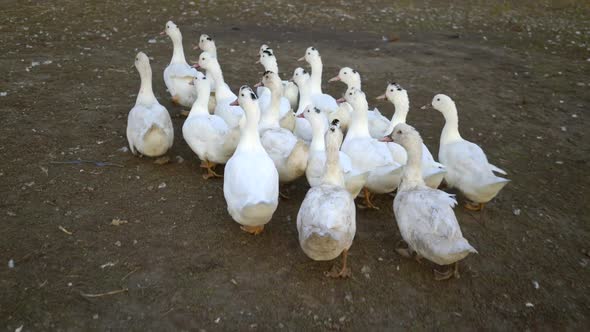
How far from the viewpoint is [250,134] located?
463cm

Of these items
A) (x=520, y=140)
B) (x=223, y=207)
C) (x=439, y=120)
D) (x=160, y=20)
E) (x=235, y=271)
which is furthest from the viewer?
(x=160, y=20)

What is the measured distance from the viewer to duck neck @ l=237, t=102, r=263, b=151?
4605mm

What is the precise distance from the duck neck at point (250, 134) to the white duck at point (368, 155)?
3.19 feet

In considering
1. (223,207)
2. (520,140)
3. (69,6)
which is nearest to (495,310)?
(223,207)

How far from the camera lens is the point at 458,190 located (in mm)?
5117

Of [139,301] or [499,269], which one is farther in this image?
[499,269]

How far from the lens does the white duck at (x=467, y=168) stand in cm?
455

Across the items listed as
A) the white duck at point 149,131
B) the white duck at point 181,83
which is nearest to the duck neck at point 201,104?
the white duck at point 149,131

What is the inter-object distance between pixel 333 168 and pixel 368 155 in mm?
739

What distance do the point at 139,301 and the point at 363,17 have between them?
9.13m

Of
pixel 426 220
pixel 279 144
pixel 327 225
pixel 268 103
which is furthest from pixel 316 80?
pixel 327 225

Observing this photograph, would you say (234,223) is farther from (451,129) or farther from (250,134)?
(451,129)

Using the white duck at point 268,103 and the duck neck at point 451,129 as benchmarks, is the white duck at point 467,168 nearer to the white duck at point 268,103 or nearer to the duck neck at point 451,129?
the duck neck at point 451,129

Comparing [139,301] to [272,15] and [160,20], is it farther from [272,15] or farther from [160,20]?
[272,15]
